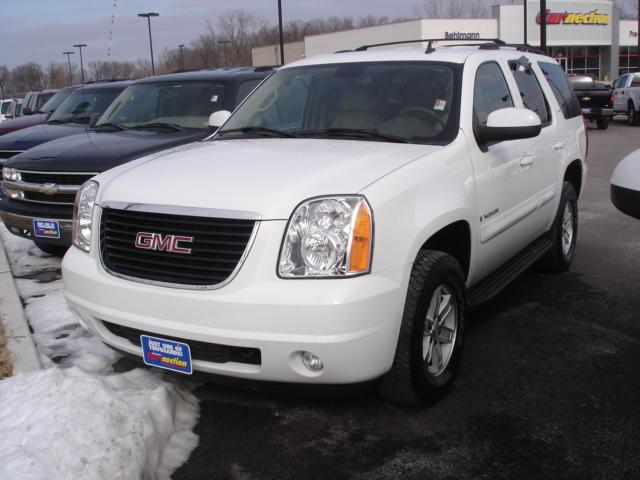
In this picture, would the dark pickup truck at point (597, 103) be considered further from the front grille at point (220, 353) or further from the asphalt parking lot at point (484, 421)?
the front grille at point (220, 353)

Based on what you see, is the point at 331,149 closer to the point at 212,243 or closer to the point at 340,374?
the point at 212,243

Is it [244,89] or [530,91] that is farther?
[244,89]

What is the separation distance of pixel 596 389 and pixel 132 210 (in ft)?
8.52

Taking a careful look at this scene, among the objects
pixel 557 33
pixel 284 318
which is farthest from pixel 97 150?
pixel 557 33

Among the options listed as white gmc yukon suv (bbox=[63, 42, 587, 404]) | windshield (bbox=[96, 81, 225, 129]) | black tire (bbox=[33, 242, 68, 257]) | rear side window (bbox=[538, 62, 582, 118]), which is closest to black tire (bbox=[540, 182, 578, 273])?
rear side window (bbox=[538, 62, 582, 118])

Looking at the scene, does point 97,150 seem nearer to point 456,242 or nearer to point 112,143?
point 112,143

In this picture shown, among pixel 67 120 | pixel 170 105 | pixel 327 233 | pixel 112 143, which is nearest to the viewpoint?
pixel 327 233

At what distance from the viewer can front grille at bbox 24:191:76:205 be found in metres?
6.14

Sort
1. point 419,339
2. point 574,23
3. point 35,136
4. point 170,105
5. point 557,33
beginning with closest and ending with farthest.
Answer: point 419,339
point 170,105
point 35,136
point 557,33
point 574,23

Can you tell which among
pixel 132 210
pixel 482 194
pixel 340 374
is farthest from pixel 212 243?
pixel 482 194

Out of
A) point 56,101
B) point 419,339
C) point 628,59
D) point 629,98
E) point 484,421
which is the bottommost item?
point 484,421

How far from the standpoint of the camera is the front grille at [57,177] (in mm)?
6060

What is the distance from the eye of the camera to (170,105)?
294 inches

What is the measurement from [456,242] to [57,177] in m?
3.86
